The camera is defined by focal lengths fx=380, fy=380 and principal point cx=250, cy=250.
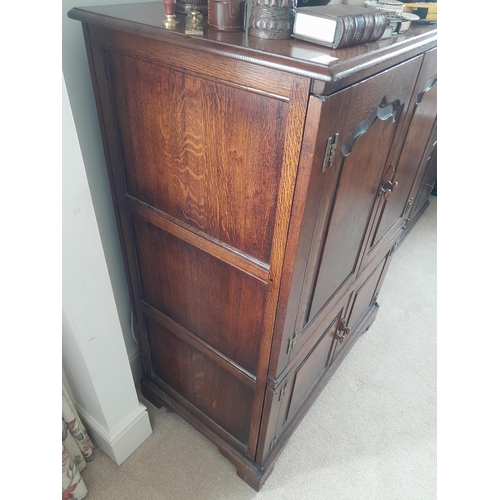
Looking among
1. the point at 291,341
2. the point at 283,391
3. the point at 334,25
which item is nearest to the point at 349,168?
the point at 334,25

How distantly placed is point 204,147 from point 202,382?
2.16 ft

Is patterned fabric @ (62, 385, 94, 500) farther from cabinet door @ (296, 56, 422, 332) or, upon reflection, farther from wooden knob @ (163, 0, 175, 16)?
wooden knob @ (163, 0, 175, 16)

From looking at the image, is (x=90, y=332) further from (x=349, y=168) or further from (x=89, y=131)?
(x=349, y=168)

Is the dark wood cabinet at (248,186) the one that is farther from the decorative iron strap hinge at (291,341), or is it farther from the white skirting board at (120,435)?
the white skirting board at (120,435)

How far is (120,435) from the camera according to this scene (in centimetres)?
106

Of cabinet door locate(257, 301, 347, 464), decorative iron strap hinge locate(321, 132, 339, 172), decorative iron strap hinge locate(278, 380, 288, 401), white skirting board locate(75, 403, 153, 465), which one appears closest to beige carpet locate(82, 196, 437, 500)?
white skirting board locate(75, 403, 153, 465)

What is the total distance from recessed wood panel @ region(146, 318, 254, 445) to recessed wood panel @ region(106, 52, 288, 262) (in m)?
0.40

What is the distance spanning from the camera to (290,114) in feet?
1.63

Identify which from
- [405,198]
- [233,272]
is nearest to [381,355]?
[405,198]

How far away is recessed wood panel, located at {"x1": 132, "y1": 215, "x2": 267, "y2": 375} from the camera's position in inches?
29.4

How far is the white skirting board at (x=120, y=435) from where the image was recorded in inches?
41.2
